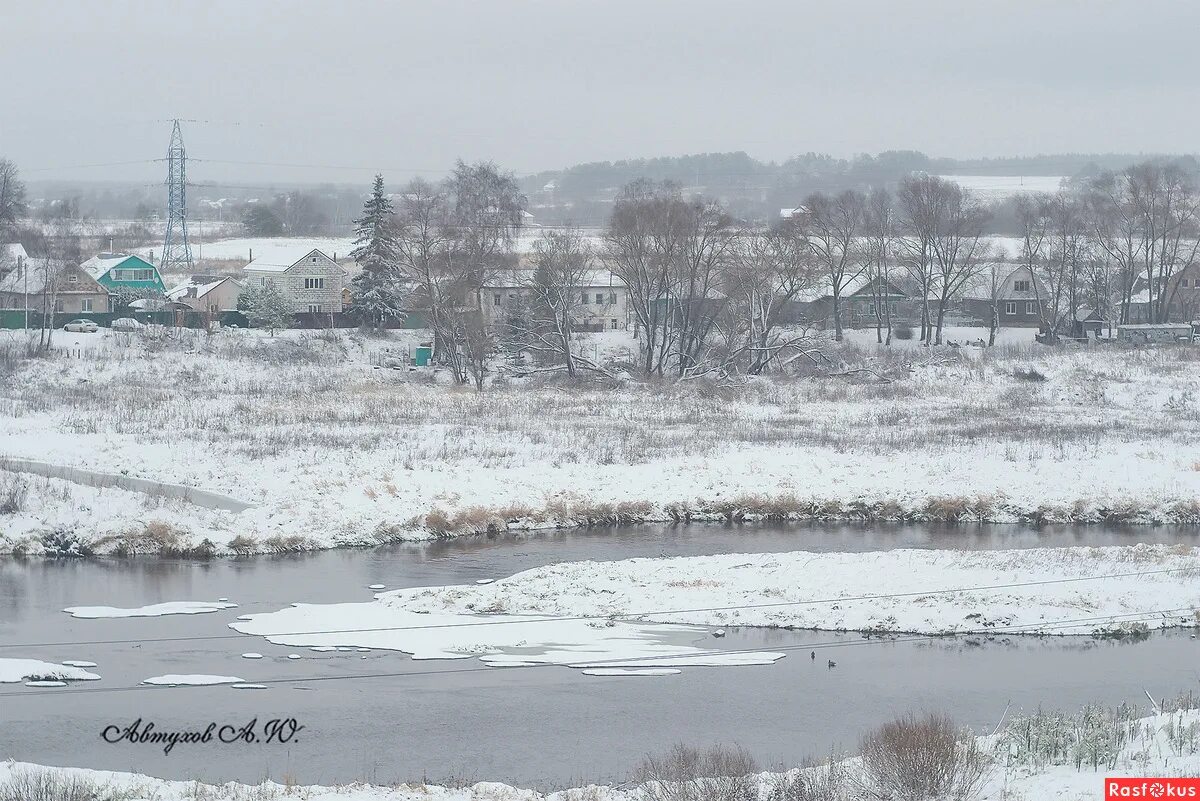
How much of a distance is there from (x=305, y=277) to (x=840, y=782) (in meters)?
64.4

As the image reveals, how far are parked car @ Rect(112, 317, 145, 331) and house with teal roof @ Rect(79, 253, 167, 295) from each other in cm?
905

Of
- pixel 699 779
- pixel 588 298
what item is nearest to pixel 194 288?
pixel 588 298

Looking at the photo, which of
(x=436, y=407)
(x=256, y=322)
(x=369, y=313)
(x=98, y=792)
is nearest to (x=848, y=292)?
(x=369, y=313)

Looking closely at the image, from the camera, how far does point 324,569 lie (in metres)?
22.1

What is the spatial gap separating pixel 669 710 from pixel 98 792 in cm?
657

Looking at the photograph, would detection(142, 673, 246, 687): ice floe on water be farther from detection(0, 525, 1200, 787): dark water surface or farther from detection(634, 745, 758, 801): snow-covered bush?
detection(634, 745, 758, 801): snow-covered bush

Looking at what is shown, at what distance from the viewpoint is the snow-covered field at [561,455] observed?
Answer: 81.0ft

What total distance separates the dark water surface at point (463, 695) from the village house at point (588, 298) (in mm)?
40029

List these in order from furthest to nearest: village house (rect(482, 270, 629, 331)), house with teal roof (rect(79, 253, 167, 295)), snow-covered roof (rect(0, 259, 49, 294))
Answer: house with teal roof (rect(79, 253, 167, 295)) → snow-covered roof (rect(0, 259, 49, 294)) → village house (rect(482, 270, 629, 331))

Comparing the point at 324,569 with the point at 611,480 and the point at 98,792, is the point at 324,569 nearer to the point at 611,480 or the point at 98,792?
the point at 611,480

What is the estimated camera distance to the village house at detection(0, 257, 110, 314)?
62.0 m

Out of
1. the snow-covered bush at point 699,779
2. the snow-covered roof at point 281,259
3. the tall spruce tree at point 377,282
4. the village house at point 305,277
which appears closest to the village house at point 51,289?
the village house at point 305,277

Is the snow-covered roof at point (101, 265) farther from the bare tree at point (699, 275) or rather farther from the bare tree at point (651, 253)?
the bare tree at point (699, 275)

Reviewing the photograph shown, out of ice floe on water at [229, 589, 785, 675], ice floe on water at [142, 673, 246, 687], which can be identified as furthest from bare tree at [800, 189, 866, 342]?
ice floe on water at [142, 673, 246, 687]
